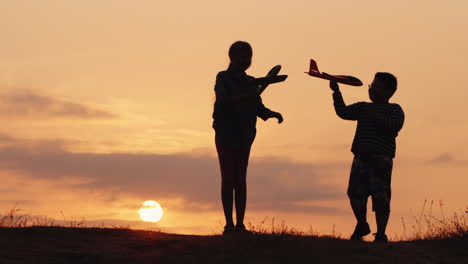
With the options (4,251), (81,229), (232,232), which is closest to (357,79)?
(232,232)

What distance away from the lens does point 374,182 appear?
1015cm

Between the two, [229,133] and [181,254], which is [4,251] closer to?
[181,254]

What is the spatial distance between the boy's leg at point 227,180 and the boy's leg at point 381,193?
6.07 feet

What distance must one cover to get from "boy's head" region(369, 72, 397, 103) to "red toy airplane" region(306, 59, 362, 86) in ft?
0.86

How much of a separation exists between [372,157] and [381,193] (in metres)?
0.49

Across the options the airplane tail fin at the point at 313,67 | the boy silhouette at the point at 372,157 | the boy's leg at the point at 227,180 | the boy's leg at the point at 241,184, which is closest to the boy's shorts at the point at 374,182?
the boy silhouette at the point at 372,157

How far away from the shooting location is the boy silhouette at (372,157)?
400 inches

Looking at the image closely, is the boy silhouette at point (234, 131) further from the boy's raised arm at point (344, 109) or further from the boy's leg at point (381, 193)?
the boy's leg at point (381, 193)

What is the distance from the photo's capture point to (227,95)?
402 inches

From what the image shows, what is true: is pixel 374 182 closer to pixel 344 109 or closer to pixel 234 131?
pixel 344 109

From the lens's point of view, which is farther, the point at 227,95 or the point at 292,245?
the point at 227,95

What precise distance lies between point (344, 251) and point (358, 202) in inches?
44.7

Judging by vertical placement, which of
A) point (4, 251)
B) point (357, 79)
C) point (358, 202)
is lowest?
point (4, 251)

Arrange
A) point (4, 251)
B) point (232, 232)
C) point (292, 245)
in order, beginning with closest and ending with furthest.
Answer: point (4, 251)
point (292, 245)
point (232, 232)
